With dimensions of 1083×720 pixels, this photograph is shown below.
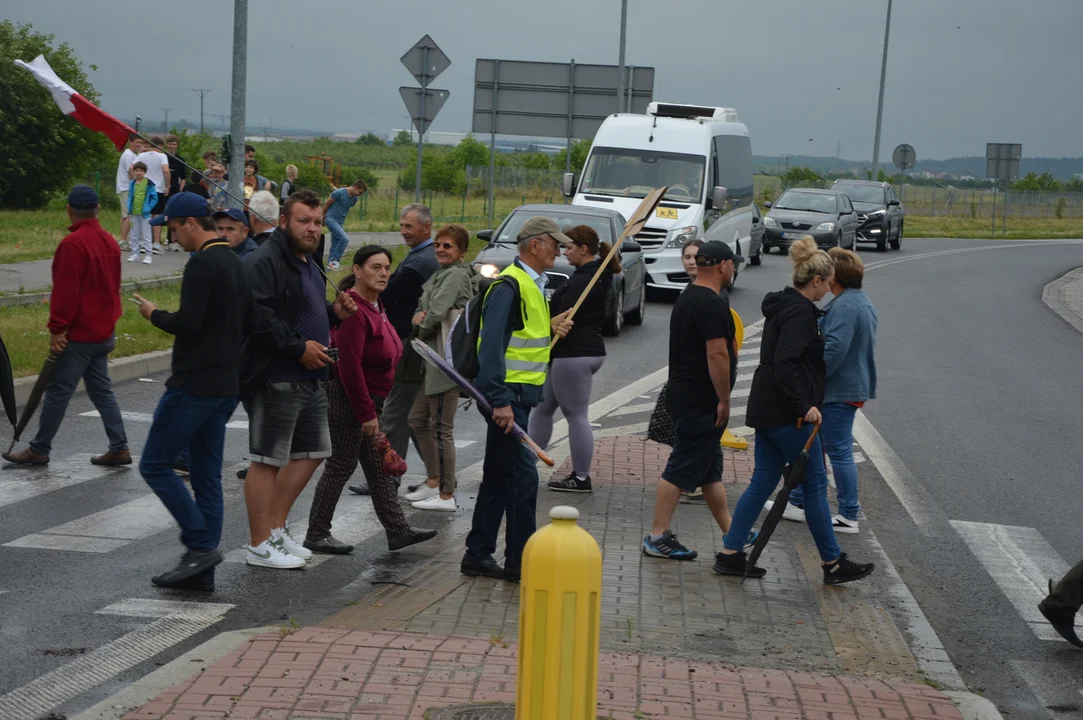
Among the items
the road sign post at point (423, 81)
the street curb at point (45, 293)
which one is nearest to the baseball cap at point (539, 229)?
the street curb at point (45, 293)

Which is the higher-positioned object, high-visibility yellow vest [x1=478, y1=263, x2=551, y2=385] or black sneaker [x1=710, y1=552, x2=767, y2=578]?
high-visibility yellow vest [x1=478, y1=263, x2=551, y2=385]

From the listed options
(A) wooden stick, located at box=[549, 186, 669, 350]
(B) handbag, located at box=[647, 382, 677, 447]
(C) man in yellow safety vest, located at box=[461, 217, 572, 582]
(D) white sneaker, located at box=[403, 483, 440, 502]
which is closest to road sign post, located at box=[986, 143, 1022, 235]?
(A) wooden stick, located at box=[549, 186, 669, 350]

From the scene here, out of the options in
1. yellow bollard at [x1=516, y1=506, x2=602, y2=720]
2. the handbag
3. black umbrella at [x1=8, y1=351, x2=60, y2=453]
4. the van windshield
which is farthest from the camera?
the van windshield

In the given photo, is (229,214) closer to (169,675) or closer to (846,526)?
(169,675)

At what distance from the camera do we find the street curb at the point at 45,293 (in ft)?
52.4

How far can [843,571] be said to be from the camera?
730cm

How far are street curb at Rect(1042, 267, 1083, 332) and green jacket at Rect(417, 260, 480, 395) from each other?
15.6 metres

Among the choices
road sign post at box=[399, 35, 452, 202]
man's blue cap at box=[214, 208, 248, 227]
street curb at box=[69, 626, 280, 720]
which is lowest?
street curb at box=[69, 626, 280, 720]

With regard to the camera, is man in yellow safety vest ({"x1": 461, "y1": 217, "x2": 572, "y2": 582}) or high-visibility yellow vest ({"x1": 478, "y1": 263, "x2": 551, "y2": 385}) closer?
man in yellow safety vest ({"x1": 461, "y1": 217, "x2": 572, "y2": 582})

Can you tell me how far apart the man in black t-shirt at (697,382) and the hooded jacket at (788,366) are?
21cm

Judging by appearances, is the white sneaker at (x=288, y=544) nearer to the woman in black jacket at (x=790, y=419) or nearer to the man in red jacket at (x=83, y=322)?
the woman in black jacket at (x=790, y=419)

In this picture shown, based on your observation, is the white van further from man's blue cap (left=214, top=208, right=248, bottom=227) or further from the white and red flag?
man's blue cap (left=214, top=208, right=248, bottom=227)

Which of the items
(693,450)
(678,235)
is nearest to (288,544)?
(693,450)

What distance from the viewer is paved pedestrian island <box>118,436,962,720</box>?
5.00 m
